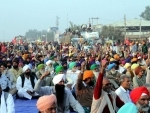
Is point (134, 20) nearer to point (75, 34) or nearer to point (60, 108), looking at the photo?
point (75, 34)

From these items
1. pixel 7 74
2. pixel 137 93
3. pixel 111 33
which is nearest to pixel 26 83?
pixel 7 74

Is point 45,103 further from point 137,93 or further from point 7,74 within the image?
point 7,74

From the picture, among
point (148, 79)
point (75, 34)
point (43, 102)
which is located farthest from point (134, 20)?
point (43, 102)

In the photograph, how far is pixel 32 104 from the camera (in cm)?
1104

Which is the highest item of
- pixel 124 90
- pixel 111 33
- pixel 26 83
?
pixel 124 90

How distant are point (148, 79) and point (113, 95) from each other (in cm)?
471

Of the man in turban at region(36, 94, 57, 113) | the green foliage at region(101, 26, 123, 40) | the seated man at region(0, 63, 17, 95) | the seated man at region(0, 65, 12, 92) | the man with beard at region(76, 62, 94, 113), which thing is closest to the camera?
the man in turban at region(36, 94, 57, 113)

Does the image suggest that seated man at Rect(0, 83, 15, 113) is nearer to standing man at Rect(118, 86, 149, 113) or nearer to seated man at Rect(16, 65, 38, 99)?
standing man at Rect(118, 86, 149, 113)

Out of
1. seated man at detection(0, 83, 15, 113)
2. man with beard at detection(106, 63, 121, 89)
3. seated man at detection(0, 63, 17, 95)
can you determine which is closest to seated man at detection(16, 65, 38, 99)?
seated man at detection(0, 63, 17, 95)

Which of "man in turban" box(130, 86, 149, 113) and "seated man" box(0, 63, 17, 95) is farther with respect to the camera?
→ "seated man" box(0, 63, 17, 95)

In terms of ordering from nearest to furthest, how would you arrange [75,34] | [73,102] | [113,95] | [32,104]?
[113,95] < [73,102] < [32,104] < [75,34]

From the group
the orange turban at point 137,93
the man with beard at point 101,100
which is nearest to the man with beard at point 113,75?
the man with beard at point 101,100

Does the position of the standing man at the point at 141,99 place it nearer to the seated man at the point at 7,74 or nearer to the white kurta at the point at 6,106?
the white kurta at the point at 6,106

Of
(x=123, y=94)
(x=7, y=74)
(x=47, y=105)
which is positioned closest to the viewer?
(x=47, y=105)
